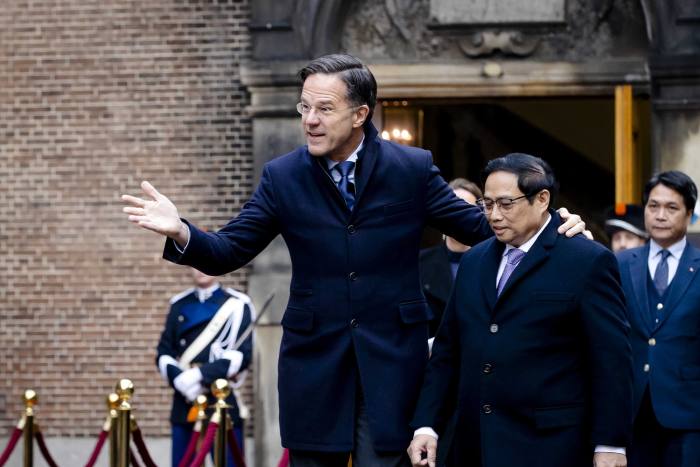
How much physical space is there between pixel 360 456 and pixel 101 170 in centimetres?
820

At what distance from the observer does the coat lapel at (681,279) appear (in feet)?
24.1

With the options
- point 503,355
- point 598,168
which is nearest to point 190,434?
point 503,355

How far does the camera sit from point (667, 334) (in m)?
7.32

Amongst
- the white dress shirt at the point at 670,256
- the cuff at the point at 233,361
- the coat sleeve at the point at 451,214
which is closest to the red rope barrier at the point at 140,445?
the cuff at the point at 233,361

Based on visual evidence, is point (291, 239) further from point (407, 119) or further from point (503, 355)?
point (407, 119)

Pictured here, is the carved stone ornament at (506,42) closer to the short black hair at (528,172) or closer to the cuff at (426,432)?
the short black hair at (528,172)

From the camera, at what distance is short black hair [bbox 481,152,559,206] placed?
17.3 ft

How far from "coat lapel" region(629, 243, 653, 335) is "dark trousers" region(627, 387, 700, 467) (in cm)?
35

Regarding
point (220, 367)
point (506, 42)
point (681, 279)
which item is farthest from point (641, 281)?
point (506, 42)

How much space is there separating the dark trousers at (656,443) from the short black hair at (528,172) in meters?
2.22

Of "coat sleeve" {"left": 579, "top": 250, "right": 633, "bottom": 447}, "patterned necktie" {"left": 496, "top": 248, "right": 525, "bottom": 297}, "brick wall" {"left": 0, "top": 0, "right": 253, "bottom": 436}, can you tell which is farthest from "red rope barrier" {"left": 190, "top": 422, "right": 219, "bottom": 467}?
"brick wall" {"left": 0, "top": 0, "right": 253, "bottom": 436}

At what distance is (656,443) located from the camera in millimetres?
7328

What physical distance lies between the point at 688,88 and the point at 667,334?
5227mm

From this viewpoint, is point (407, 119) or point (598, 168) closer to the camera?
point (407, 119)
